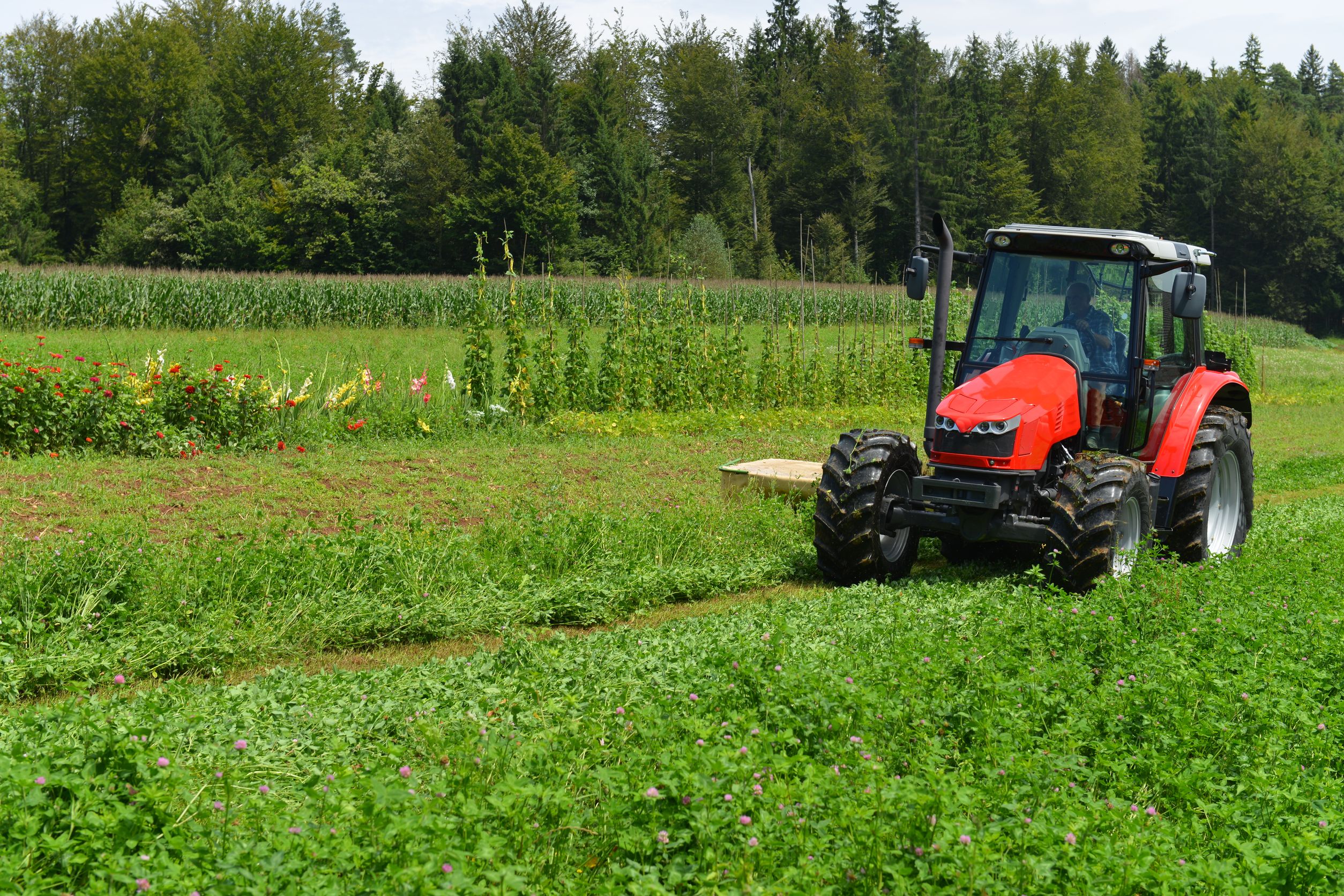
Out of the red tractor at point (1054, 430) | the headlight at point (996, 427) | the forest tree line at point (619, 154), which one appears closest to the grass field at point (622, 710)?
the red tractor at point (1054, 430)

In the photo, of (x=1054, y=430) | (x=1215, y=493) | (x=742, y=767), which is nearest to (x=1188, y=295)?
(x=1054, y=430)

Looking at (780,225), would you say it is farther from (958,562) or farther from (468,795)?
(468,795)

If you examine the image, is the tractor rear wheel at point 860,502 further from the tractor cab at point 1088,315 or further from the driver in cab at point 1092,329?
the driver in cab at point 1092,329

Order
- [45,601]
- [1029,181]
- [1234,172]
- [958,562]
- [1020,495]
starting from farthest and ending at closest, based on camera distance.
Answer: [1234,172] → [1029,181] → [958,562] → [1020,495] → [45,601]

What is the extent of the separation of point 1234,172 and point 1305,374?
142 ft

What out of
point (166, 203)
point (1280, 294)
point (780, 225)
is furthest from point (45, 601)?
point (1280, 294)

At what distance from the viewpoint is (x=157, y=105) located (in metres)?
59.4

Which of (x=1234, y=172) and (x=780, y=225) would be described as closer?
(x=780, y=225)

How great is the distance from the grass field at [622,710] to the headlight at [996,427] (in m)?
1.05

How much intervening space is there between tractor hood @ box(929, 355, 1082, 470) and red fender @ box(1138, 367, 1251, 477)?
85 centimetres

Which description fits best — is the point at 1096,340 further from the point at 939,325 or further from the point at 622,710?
the point at 622,710

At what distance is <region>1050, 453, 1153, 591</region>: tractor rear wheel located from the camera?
23.7 feet

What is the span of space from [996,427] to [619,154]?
47333mm

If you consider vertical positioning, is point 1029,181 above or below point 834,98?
below
